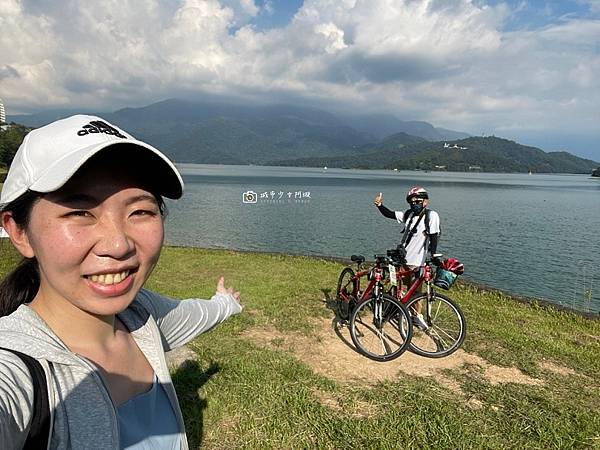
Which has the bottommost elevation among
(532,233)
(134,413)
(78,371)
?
(532,233)

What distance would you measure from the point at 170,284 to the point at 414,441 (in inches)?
265

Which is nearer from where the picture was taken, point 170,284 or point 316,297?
point 316,297

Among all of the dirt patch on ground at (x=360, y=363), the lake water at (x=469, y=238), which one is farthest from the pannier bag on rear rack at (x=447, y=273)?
the lake water at (x=469, y=238)

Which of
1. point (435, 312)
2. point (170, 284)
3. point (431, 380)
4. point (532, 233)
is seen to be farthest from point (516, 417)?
point (532, 233)

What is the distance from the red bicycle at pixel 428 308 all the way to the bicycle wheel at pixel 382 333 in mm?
79

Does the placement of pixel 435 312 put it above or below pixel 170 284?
above

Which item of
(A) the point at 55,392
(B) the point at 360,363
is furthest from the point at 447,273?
(A) the point at 55,392

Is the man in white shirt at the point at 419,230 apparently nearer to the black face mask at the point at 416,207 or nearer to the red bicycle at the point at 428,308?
the black face mask at the point at 416,207

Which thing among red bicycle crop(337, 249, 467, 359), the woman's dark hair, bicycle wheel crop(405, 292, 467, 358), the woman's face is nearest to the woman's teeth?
the woman's face

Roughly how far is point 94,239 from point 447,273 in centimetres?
518

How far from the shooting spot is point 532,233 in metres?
25.8

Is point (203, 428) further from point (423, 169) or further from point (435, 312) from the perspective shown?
point (423, 169)

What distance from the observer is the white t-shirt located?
248 inches

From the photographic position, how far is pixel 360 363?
5148 mm
